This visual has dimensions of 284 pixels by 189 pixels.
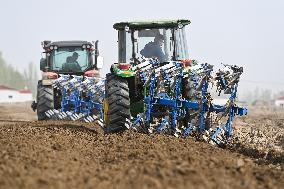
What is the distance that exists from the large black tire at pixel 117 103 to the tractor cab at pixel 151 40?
1034mm

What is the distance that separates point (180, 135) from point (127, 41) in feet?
7.72

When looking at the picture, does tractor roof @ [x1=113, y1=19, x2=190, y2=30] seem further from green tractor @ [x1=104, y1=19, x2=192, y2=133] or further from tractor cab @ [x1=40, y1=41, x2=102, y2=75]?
tractor cab @ [x1=40, y1=41, x2=102, y2=75]

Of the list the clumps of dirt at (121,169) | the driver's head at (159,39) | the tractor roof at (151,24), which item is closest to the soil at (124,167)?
the clumps of dirt at (121,169)

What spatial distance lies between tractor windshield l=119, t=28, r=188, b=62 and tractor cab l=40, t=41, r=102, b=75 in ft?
18.6

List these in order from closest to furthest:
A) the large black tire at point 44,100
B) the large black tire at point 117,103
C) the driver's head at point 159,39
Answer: the large black tire at point 117,103, the driver's head at point 159,39, the large black tire at point 44,100

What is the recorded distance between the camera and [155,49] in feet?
30.9

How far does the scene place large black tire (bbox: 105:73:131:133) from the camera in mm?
8391

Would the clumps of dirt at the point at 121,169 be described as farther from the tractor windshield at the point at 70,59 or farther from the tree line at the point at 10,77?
the tree line at the point at 10,77

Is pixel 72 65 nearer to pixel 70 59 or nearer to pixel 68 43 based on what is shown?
pixel 70 59

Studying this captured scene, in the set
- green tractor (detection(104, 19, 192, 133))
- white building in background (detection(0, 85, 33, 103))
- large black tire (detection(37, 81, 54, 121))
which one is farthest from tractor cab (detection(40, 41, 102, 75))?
white building in background (detection(0, 85, 33, 103))

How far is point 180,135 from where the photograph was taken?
321 inches

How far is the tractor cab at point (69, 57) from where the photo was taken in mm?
15008

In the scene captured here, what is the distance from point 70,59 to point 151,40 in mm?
6227

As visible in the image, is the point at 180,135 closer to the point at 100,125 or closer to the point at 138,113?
the point at 138,113
